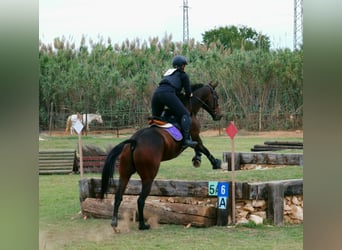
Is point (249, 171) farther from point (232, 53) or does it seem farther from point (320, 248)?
point (320, 248)

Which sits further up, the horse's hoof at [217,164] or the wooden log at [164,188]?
the horse's hoof at [217,164]

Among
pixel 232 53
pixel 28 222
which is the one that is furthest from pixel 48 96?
pixel 232 53

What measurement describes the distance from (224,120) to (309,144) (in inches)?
37.5

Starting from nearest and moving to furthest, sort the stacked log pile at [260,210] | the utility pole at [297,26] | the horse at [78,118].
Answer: the utility pole at [297,26] < the stacked log pile at [260,210] < the horse at [78,118]

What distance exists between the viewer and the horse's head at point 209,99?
9.40ft

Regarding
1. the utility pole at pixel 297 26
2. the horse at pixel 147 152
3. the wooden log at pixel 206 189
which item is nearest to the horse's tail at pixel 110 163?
the horse at pixel 147 152

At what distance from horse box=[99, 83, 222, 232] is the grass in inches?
2.0

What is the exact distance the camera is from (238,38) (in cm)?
291

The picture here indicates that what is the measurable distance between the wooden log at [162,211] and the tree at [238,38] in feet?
3.09

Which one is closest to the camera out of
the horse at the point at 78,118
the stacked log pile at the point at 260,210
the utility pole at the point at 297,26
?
the utility pole at the point at 297,26

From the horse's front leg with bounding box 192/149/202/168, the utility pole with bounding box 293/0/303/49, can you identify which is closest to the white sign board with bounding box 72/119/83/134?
the horse's front leg with bounding box 192/149/202/168

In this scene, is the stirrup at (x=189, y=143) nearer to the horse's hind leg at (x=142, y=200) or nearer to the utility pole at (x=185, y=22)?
the horse's hind leg at (x=142, y=200)

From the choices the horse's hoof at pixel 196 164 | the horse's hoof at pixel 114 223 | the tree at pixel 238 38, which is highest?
the tree at pixel 238 38

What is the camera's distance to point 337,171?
192 centimetres
